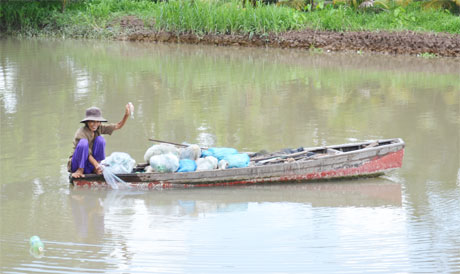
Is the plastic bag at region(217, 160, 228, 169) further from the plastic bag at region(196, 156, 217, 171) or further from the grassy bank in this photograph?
the grassy bank

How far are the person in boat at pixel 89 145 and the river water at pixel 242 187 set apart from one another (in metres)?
0.29

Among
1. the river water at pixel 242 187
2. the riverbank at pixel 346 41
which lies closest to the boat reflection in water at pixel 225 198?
the river water at pixel 242 187

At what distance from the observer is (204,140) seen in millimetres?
10516

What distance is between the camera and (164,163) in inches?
315

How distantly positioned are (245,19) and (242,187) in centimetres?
1370

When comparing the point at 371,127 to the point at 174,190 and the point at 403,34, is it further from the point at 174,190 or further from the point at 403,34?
the point at 403,34

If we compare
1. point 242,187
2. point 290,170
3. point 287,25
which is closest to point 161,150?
point 242,187

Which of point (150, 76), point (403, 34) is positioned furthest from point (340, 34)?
point (150, 76)

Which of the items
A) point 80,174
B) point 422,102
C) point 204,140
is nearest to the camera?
point 80,174

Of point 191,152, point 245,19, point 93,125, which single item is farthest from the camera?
point 245,19

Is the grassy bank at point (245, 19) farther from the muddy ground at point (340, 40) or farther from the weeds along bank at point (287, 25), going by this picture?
the muddy ground at point (340, 40)

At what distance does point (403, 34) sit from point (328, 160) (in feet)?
41.5

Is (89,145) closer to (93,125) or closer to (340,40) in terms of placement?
(93,125)

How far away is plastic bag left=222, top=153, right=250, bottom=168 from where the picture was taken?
26.7 feet
